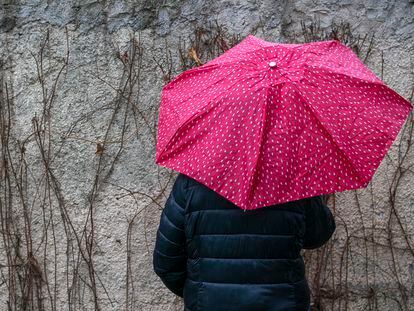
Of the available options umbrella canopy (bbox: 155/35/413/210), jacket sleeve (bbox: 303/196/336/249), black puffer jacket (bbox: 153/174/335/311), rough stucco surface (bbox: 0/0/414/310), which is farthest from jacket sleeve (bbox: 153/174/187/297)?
rough stucco surface (bbox: 0/0/414/310)

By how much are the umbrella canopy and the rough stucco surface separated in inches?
42.1

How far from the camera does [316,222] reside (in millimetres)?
2004

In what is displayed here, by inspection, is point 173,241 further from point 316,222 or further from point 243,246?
point 316,222

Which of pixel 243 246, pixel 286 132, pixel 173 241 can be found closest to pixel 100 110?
pixel 173 241

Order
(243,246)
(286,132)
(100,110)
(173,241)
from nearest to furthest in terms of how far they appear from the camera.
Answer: (286,132), (243,246), (173,241), (100,110)

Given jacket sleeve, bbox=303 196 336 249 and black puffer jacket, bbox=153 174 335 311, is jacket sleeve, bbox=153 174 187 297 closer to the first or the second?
black puffer jacket, bbox=153 174 335 311

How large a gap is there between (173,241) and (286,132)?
0.62 meters

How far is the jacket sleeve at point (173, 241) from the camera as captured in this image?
79.0 inches

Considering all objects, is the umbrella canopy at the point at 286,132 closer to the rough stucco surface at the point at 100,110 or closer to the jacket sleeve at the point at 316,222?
the jacket sleeve at the point at 316,222

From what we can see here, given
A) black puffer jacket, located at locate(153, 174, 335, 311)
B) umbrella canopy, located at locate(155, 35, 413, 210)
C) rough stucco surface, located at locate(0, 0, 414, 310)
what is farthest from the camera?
rough stucco surface, located at locate(0, 0, 414, 310)

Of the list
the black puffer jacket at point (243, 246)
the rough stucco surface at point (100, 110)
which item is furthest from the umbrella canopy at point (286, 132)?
the rough stucco surface at point (100, 110)

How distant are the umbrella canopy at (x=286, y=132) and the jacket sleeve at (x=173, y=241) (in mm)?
179

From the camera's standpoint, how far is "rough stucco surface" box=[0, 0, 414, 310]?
2.91 meters

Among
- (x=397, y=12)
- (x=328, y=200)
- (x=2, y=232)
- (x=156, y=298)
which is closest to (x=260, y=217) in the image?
(x=328, y=200)
